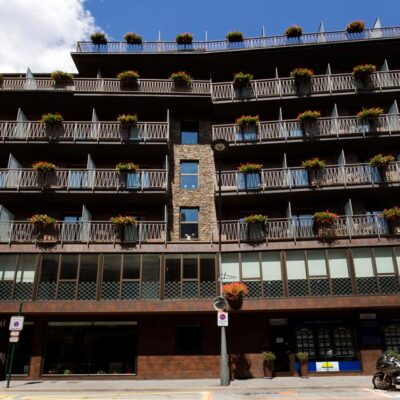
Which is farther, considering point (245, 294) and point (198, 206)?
point (198, 206)

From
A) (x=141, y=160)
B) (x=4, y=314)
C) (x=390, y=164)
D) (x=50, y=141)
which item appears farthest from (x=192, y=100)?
(x=4, y=314)

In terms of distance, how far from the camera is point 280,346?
1884cm

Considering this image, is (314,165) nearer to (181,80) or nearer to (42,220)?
(181,80)

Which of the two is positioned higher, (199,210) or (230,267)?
(199,210)

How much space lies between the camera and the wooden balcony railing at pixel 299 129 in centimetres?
2128

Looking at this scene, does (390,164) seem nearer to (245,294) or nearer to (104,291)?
(245,294)

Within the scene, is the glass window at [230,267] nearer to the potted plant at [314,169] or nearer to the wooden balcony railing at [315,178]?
the wooden balcony railing at [315,178]

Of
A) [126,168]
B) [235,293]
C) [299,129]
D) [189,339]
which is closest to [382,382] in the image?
[235,293]

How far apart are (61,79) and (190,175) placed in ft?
31.7

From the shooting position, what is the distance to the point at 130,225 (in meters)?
19.5

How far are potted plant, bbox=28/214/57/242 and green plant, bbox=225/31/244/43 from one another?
15562 millimetres

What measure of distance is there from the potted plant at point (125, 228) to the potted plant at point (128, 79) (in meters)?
8.63

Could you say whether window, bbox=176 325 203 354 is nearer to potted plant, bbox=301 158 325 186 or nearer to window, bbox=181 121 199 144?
potted plant, bbox=301 158 325 186

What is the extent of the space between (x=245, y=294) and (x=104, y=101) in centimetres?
1391
